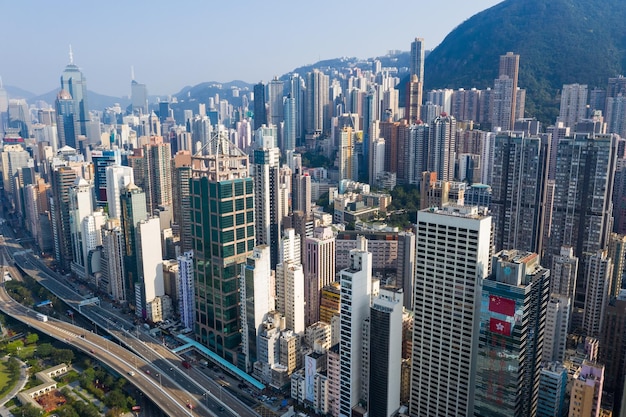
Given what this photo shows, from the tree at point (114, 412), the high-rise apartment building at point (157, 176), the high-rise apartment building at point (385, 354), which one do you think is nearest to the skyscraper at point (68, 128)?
the high-rise apartment building at point (157, 176)

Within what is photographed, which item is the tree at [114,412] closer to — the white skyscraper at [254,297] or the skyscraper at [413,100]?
the white skyscraper at [254,297]

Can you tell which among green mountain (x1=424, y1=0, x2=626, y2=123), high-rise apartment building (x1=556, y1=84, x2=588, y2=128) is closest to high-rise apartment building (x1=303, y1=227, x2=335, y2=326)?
high-rise apartment building (x1=556, y1=84, x2=588, y2=128)

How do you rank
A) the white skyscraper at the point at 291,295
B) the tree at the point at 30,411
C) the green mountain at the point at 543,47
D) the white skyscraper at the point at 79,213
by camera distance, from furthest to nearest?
the green mountain at the point at 543,47 → the white skyscraper at the point at 79,213 → the white skyscraper at the point at 291,295 → the tree at the point at 30,411

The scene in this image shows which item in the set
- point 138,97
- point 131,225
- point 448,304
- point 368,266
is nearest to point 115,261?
point 131,225

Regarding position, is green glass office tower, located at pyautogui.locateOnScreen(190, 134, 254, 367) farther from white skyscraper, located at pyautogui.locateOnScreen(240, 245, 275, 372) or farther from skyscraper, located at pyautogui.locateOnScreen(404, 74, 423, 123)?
skyscraper, located at pyautogui.locateOnScreen(404, 74, 423, 123)

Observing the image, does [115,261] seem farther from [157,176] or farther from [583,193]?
[583,193]

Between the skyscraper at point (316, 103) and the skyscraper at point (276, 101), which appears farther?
the skyscraper at point (276, 101)

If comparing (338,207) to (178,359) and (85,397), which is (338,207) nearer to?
(178,359)
